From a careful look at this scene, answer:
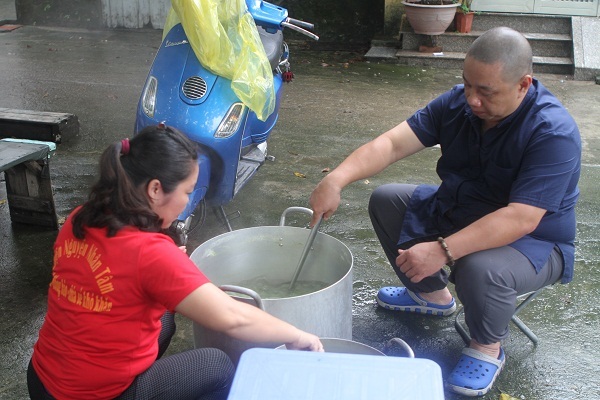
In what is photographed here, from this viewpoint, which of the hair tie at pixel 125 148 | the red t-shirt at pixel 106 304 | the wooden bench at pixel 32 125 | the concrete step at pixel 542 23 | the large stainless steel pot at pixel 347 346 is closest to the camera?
the red t-shirt at pixel 106 304

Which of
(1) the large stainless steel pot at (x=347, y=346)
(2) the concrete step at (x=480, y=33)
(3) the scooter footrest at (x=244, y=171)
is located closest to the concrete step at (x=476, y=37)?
(2) the concrete step at (x=480, y=33)

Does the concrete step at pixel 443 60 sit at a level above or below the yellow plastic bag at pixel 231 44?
below

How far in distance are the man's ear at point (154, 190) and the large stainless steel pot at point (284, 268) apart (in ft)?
1.83

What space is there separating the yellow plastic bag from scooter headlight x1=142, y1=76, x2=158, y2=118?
28 cm

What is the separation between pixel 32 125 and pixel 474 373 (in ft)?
11.3

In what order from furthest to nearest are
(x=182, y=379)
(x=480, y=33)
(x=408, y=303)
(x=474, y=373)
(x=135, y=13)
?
(x=135, y=13), (x=480, y=33), (x=408, y=303), (x=474, y=373), (x=182, y=379)

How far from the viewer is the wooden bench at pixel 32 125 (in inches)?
182

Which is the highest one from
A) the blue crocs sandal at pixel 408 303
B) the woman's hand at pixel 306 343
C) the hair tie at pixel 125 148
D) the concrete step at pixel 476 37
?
the hair tie at pixel 125 148

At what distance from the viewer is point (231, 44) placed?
3.22 m

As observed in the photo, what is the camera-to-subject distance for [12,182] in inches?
147

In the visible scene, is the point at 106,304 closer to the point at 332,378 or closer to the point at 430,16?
the point at 332,378

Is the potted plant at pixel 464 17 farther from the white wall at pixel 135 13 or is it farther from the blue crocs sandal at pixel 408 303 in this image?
the blue crocs sandal at pixel 408 303

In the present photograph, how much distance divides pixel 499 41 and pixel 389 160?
0.73 meters

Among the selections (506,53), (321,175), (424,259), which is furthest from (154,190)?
(321,175)
